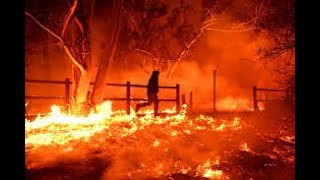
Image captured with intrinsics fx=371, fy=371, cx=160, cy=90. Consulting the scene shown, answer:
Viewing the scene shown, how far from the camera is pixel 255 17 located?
1945 centimetres

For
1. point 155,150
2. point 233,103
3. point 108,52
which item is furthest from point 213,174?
point 233,103

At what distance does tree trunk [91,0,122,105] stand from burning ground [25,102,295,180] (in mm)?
1730

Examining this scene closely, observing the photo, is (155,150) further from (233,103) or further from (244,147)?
(233,103)

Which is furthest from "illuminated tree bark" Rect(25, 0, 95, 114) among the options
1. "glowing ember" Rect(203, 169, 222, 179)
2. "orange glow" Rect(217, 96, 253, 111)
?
"orange glow" Rect(217, 96, 253, 111)

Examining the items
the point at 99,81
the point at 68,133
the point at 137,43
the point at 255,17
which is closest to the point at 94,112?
the point at 99,81

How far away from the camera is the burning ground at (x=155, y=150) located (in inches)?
317

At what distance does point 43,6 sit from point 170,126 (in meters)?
12.3

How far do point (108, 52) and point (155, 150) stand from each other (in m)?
6.73

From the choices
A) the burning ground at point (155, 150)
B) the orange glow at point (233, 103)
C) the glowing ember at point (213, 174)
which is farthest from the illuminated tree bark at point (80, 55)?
the orange glow at point (233, 103)

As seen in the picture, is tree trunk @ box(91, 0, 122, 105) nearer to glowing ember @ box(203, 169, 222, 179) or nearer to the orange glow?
glowing ember @ box(203, 169, 222, 179)

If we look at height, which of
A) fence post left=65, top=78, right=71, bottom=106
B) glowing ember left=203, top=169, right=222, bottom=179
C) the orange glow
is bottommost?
glowing ember left=203, top=169, right=222, bottom=179

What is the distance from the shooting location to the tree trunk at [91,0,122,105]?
48.8 feet
